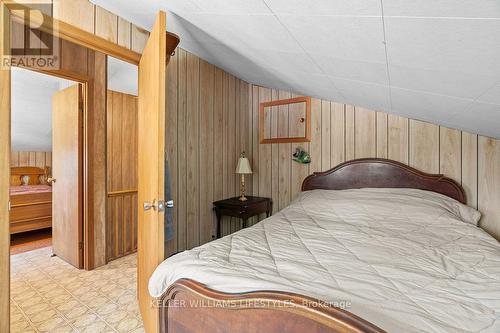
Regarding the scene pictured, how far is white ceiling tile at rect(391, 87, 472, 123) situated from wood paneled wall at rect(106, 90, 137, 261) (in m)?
2.91

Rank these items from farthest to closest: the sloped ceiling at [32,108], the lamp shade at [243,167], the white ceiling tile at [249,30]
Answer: the sloped ceiling at [32,108] → the lamp shade at [243,167] → the white ceiling tile at [249,30]

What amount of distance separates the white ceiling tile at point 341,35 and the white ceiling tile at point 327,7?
1.5 inches

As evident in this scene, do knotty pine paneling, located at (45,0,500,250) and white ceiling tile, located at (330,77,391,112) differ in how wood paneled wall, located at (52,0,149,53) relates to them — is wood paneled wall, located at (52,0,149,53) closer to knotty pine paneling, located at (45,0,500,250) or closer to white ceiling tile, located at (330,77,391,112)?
knotty pine paneling, located at (45,0,500,250)

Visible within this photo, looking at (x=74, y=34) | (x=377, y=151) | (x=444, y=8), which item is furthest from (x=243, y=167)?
(x=444, y=8)

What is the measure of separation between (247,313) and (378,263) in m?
0.75

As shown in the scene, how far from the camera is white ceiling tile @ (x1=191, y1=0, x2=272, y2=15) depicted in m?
1.20

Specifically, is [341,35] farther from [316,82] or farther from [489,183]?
[489,183]

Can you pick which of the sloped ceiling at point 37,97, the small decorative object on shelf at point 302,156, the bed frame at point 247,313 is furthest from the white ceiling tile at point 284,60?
the sloped ceiling at point 37,97

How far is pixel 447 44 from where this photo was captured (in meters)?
0.95

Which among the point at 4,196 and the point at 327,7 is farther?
the point at 4,196

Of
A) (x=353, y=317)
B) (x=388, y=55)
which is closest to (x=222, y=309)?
(x=353, y=317)

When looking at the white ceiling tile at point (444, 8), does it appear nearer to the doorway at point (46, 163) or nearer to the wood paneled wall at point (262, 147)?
the wood paneled wall at point (262, 147)

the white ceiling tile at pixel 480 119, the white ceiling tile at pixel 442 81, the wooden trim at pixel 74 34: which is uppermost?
the wooden trim at pixel 74 34

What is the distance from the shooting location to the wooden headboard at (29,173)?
456 centimetres
